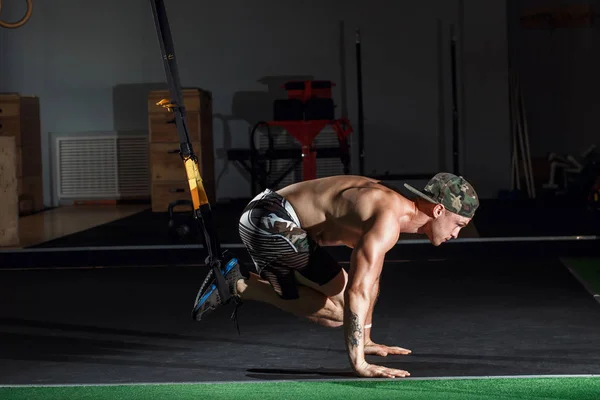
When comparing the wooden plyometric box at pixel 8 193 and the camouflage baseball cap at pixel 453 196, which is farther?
the wooden plyometric box at pixel 8 193

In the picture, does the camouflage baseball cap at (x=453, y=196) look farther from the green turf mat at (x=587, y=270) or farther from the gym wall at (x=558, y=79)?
the gym wall at (x=558, y=79)

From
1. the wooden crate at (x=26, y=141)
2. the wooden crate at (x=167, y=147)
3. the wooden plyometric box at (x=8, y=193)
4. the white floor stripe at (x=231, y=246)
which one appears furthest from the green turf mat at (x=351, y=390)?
the wooden crate at (x=26, y=141)

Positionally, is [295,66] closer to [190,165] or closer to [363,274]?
[190,165]

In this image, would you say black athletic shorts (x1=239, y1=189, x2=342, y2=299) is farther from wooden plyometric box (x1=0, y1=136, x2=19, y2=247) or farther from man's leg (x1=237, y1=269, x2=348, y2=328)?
wooden plyometric box (x1=0, y1=136, x2=19, y2=247)

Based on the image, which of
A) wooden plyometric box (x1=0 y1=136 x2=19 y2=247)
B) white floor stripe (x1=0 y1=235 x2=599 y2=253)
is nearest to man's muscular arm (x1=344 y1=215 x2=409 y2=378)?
white floor stripe (x1=0 y1=235 x2=599 y2=253)

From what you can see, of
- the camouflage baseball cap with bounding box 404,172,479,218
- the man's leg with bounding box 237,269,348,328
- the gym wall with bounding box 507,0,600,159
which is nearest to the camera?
the camouflage baseball cap with bounding box 404,172,479,218

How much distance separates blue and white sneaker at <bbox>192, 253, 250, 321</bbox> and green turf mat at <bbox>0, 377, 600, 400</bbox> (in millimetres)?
606

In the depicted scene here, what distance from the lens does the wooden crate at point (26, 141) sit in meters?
10.7

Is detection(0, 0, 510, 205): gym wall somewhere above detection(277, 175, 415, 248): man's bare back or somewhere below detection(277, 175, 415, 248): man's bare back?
above

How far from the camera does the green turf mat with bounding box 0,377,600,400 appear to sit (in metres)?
3.40

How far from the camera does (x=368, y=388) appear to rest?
3516mm

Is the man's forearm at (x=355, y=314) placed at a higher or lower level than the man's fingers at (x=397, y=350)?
higher

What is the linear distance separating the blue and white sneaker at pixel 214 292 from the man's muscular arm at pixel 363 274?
81cm

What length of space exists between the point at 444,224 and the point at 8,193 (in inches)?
191
